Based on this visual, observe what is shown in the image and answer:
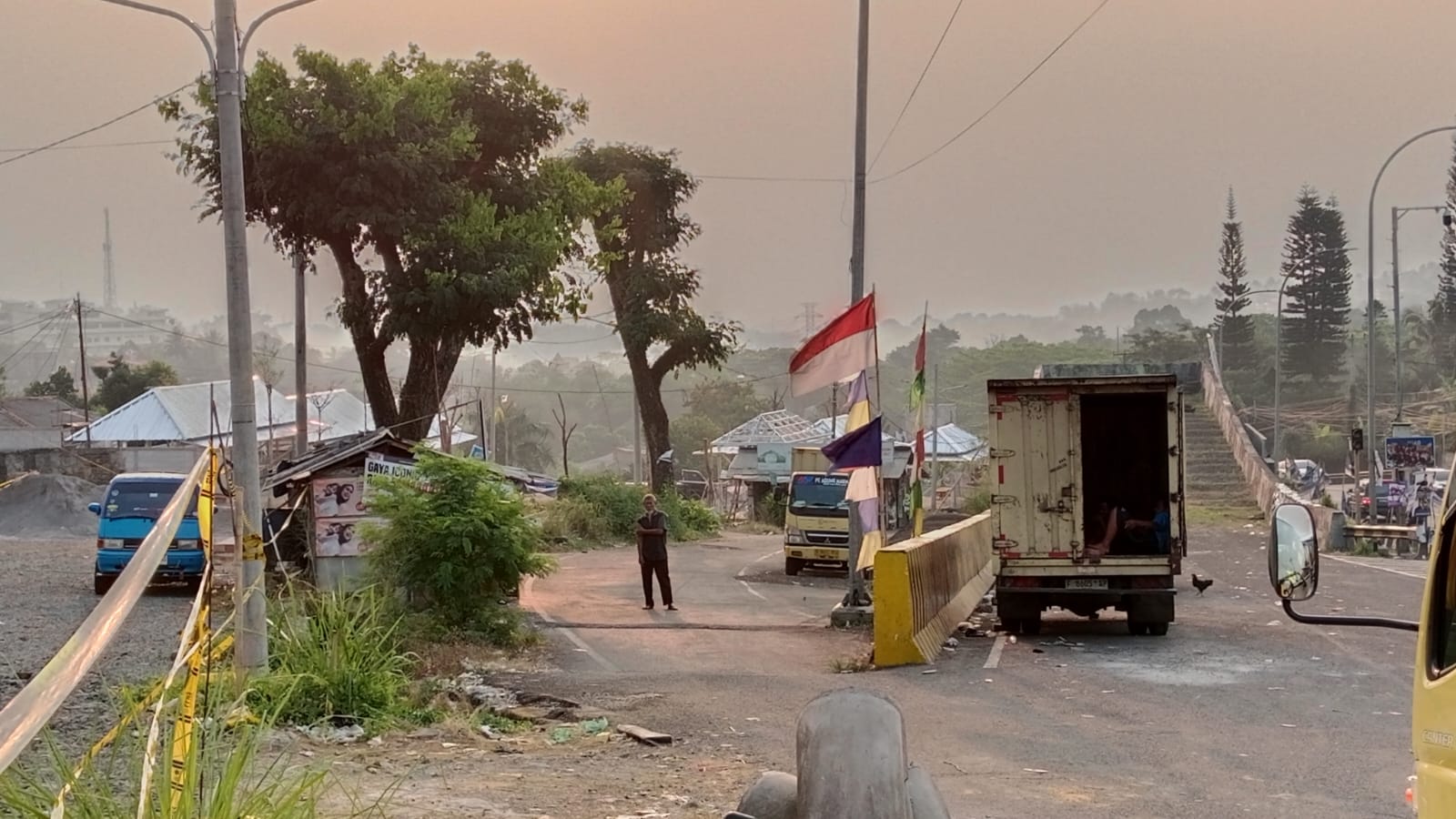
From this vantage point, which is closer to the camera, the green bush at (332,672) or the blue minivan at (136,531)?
the green bush at (332,672)

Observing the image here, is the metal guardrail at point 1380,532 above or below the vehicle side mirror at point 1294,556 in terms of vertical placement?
below

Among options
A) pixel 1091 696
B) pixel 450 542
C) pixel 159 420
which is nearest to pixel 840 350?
pixel 450 542

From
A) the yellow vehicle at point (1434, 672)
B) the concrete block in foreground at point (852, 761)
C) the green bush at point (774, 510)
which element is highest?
the yellow vehicle at point (1434, 672)

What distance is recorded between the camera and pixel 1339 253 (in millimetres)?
112125

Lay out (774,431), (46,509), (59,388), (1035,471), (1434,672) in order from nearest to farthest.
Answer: (1434,672)
(1035,471)
(46,509)
(774,431)
(59,388)

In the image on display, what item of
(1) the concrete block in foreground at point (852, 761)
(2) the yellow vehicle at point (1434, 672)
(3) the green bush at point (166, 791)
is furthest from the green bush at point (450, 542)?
(2) the yellow vehicle at point (1434, 672)

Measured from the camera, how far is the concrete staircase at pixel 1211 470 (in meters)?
52.5

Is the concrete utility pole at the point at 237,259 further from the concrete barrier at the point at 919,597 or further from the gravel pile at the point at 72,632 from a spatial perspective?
the concrete barrier at the point at 919,597

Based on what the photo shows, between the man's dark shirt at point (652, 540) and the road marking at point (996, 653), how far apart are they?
5743 mm

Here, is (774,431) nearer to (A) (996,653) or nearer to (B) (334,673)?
(A) (996,653)

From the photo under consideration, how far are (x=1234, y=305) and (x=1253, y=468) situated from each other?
68.3 m

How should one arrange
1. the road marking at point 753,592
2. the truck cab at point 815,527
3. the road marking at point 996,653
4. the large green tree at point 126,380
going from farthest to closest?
the large green tree at point 126,380 < the truck cab at point 815,527 < the road marking at point 753,592 < the road marking at point 996,653

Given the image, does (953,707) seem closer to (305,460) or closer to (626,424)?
(305,460)

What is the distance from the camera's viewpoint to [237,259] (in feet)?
46.1
